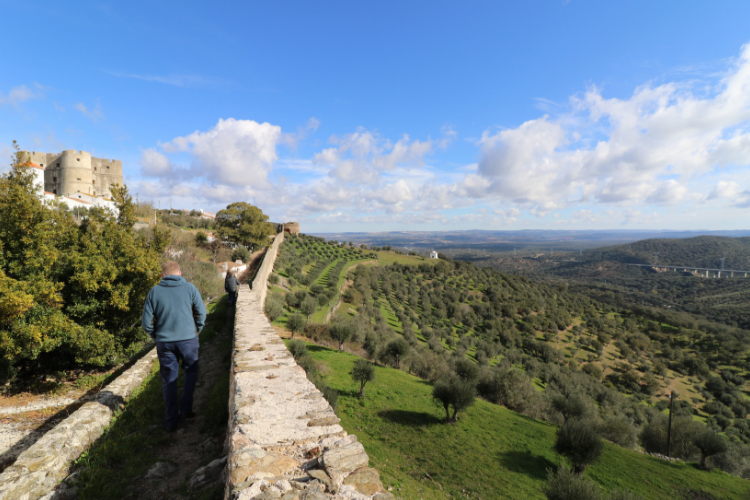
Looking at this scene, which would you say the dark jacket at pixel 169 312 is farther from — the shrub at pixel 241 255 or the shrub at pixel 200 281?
the shrub at pixel 241 255

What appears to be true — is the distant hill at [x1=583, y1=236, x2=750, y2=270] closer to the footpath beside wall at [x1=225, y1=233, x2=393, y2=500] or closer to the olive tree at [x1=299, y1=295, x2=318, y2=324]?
the olive tree at [x1=299, y1=295, x2=318, y2=324]

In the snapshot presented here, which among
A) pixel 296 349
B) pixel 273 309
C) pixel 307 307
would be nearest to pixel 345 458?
pixel 296 349

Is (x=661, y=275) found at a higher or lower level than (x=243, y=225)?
lower

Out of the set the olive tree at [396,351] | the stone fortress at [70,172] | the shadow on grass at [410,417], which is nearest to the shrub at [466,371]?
the olive tree at [396,351]

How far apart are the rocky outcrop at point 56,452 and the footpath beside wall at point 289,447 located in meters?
1.77

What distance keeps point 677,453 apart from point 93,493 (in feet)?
101

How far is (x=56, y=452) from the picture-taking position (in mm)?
3449

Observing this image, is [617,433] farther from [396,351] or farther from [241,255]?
[241,255]

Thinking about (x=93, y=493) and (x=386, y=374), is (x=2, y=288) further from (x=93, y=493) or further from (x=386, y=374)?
(x=386, y=374)

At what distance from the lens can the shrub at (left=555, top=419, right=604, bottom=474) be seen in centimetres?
1205

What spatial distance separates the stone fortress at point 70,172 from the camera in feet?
159

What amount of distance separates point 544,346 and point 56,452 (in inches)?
2007

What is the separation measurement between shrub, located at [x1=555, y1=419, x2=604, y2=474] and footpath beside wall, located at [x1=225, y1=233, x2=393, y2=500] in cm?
1322

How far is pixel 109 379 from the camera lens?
297 inches
